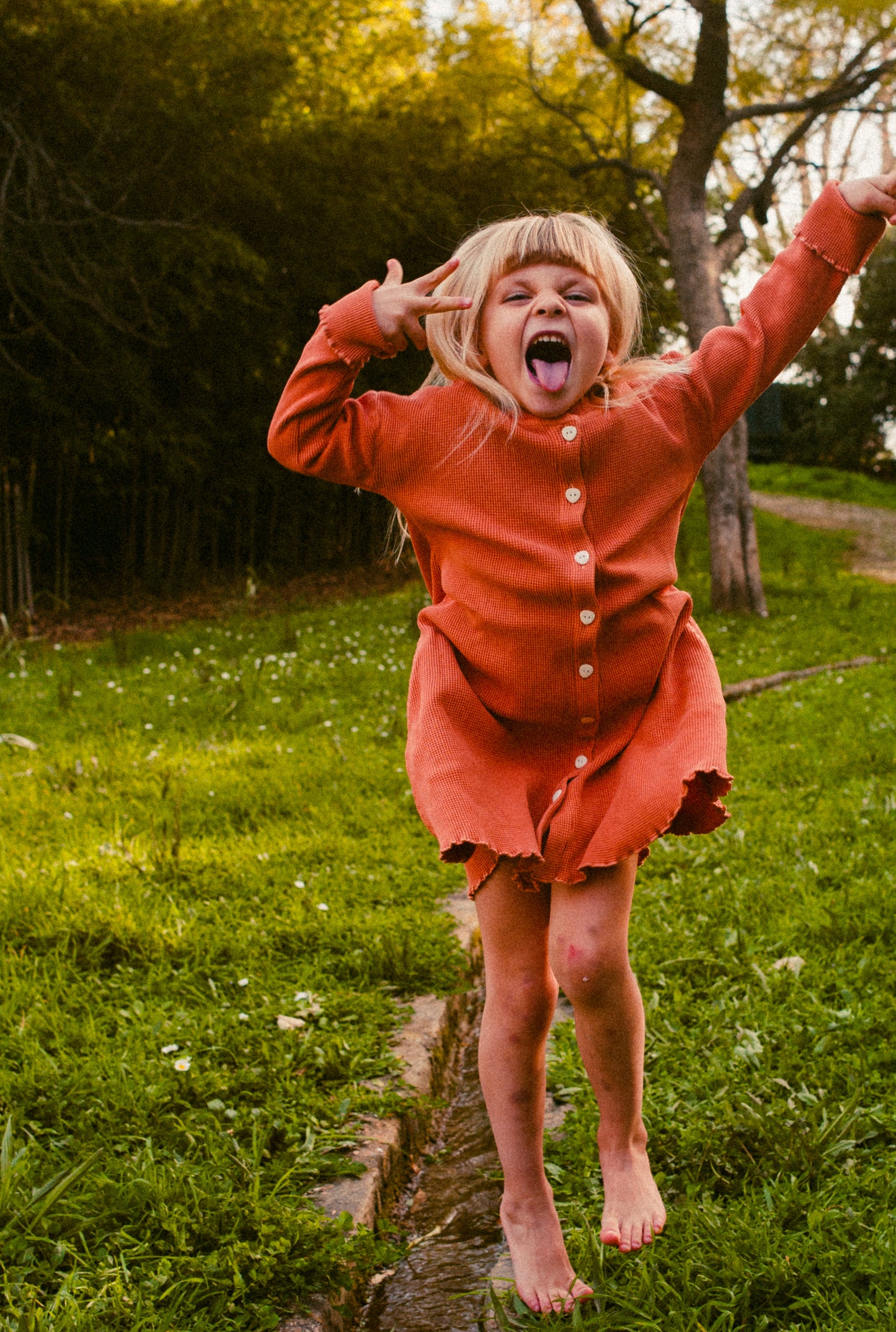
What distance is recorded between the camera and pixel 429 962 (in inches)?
130

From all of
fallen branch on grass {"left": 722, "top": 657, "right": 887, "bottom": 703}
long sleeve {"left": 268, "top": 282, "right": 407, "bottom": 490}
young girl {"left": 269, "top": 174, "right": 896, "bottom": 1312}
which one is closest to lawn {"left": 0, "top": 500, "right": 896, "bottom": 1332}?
young girl {"left": 269, "top": 174, "right": 896, "bottom": 1312}

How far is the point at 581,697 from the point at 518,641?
145 millimetres

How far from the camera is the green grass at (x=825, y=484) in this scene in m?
21.5

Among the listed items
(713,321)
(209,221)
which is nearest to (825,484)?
(713,321)

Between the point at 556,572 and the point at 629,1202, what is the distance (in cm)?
110

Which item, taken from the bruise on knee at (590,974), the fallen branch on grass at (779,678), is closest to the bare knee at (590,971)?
the bruise on knee at (590,974)

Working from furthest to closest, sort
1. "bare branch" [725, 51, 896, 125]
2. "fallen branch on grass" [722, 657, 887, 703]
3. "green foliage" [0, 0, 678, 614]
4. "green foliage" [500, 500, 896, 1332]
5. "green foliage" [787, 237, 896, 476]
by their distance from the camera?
"green foliage" [787, 237, 896, 476]
"green foliage" [0, 0, 678, 614]
"bare branch" [725, 51, 896, 125]
"fallen branch on grass" [722, 657, 887, 703]
"green foliage" [500, 500, 896, 1332]

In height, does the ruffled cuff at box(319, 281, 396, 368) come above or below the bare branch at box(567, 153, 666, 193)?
below

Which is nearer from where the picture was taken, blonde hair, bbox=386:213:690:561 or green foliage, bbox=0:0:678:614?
blonde hair, bbox=386:213:690:561

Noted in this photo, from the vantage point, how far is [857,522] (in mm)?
17734

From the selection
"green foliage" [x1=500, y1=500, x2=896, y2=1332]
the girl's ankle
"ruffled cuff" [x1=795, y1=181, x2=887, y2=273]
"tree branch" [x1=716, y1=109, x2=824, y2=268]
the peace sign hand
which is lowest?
"green foliage" [x1=500, y1=500, x2=896, y2=1332]

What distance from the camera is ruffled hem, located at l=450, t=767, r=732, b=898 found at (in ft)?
6.13

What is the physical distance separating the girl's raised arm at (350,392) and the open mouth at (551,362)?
17 centimetres

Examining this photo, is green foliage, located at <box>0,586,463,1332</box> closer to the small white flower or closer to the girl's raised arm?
the small white flower
